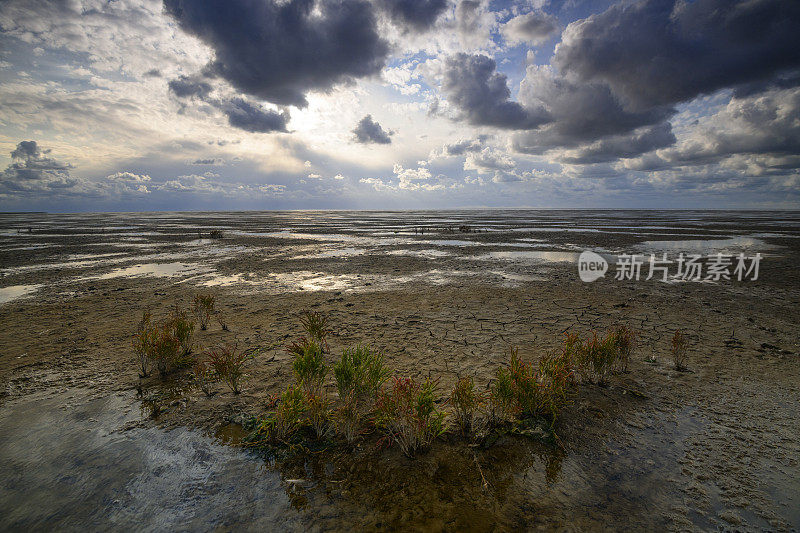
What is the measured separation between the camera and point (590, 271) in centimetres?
1436

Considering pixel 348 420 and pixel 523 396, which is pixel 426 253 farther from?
pixel 348 420

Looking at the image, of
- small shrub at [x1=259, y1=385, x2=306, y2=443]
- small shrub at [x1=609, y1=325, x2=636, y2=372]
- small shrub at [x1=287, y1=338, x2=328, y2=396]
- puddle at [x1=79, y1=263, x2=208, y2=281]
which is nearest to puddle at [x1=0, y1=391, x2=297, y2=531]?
small shrub at [x1=259, y1=385, x2=306, y2=443]

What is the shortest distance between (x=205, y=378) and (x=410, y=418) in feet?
12.3

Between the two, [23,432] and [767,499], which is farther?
[23,432]

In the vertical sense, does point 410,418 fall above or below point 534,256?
below

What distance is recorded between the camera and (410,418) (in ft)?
12.5

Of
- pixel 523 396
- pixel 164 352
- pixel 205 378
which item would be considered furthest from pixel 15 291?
pixel 523 396

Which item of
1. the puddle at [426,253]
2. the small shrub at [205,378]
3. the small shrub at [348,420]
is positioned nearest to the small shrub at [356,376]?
the small shrub at [348,420]

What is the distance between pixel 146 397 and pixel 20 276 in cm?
1569

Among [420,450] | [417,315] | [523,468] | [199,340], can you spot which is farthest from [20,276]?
[523,468]

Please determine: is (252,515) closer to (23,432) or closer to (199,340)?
(23,432)

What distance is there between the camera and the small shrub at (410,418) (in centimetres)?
378

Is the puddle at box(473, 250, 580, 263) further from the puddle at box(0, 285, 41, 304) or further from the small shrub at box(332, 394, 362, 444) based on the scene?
the puddle at box(0, 285, 41, 304)

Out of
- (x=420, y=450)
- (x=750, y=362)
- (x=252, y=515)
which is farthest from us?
(x=750, y=362)
